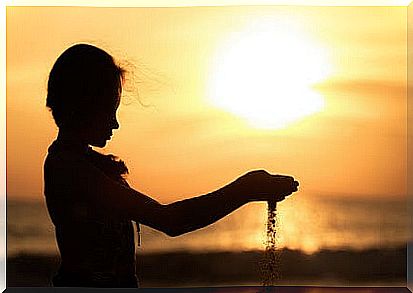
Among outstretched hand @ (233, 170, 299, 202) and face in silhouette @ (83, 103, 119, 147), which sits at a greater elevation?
face in silhouette @ (83, 103, 119, 147)

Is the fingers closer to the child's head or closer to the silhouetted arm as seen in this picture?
the silhouetted arm

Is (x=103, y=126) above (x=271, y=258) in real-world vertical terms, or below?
above

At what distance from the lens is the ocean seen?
3807mm

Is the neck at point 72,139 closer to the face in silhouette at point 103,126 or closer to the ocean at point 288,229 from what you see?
the face in silhouette at point 103,126

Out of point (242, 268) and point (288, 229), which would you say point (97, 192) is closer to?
point (242, 268)

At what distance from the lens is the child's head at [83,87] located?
12.4ft

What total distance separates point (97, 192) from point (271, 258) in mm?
821

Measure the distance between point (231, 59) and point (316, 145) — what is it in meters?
0.53

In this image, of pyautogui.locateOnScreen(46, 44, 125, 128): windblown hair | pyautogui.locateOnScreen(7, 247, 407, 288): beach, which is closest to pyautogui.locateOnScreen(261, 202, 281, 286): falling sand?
pyautogui.locateOnScreen(7, 247, 407, 288): beach

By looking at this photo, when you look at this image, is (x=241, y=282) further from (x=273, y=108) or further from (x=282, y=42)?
(x=282, y=42)

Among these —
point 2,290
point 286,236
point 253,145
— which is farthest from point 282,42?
point 2,290

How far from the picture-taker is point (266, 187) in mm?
3820

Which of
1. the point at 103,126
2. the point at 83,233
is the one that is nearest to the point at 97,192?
the point at 83,233

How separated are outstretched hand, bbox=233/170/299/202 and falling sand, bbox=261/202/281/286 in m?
0.05
